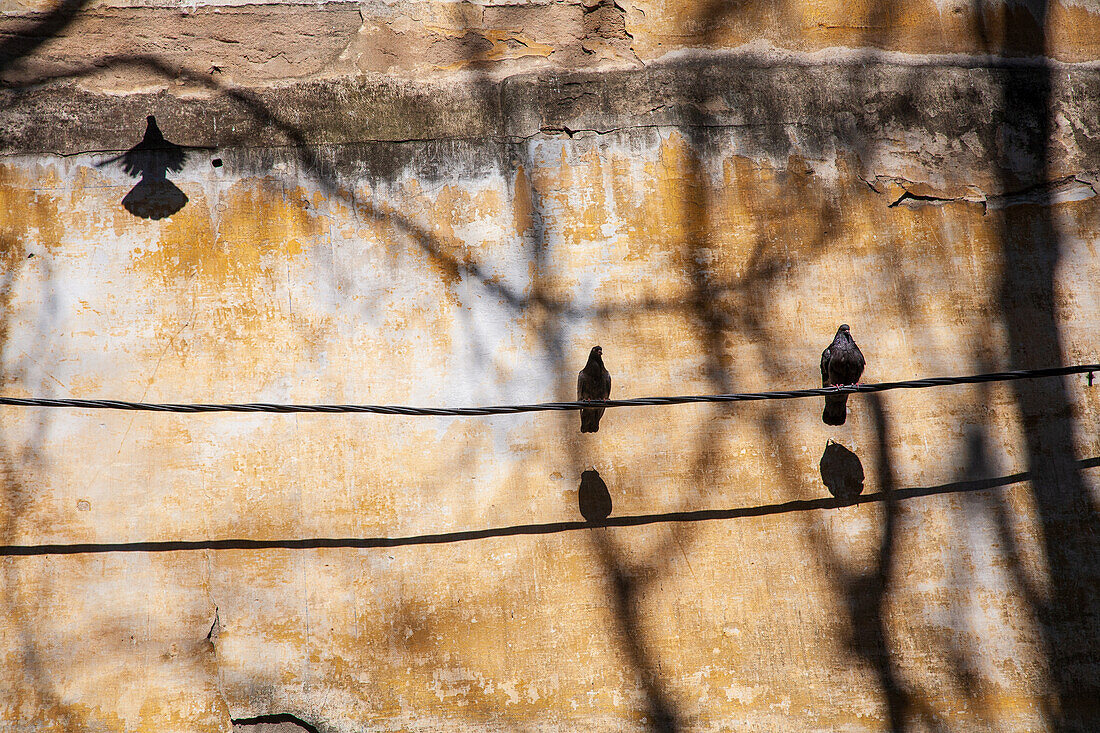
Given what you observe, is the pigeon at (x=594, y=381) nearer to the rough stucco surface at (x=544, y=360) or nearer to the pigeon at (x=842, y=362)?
the rough stucco surface at (x=544, y=360)

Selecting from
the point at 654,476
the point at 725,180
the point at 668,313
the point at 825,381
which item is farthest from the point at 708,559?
the point at 725,180

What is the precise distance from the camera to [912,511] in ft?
12.2

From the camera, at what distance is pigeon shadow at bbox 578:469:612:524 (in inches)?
145

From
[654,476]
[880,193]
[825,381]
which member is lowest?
[654,476]

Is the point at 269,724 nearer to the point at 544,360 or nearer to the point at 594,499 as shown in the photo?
the point at 594,499

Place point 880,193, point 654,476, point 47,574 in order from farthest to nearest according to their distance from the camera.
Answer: point 880,193
point 654,476
point 47,574

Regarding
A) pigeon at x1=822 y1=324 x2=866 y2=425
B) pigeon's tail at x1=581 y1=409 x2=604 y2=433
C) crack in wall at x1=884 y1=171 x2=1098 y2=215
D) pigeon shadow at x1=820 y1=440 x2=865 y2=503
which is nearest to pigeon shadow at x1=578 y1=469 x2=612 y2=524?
pigeon's tail at x1=581 y1=409 x2=604 y2=433

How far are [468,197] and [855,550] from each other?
303cm

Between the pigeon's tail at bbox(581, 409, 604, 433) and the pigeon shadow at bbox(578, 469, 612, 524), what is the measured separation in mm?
273

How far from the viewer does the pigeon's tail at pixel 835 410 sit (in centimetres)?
368

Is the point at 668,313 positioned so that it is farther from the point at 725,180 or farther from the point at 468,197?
the point at 468,197

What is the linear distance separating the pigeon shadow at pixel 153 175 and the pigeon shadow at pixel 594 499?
2.87m

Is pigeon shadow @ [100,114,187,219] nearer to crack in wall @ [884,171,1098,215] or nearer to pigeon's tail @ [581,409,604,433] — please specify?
pigeon's tail @ [581,409,604,433]

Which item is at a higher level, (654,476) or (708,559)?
(654,476)
